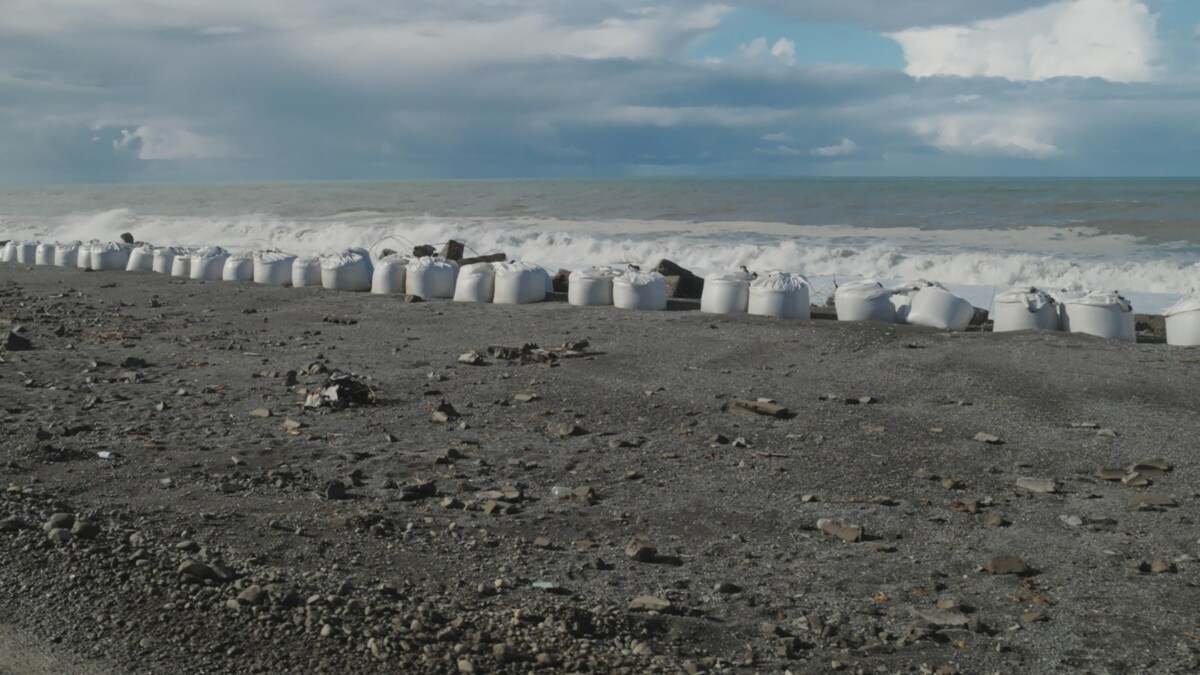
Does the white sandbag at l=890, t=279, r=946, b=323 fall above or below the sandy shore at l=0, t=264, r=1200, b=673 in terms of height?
above

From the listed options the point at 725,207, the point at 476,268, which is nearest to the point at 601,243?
the point at 476,268

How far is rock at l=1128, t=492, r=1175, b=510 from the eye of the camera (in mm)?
5395

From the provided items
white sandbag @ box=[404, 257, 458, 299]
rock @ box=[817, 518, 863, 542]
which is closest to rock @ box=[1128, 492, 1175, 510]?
rock @ box=[817, 518, 863, 542]

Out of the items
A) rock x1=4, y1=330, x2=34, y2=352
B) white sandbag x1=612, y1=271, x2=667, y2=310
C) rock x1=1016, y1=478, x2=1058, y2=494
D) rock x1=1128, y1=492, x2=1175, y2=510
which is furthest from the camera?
white sandbag x1=612, y1=271, x2=667, y2=310

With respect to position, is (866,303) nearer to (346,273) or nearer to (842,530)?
(842,530)

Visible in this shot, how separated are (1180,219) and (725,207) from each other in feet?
41.0

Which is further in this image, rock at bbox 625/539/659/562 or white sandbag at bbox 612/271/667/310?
white sandbag at bbox 612/271/667/310

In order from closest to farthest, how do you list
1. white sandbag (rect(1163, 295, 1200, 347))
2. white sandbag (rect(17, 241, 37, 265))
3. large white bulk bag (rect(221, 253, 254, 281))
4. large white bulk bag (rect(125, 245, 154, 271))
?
white sandbag (rect(1163, 295, 1200, 347)) < large white bulk bag (rect(221, 253, 254, 281)) < large white bulk bag (rect(125, 245, 154, 271)) < white sandbag (rect(17, 241, 37, 265))

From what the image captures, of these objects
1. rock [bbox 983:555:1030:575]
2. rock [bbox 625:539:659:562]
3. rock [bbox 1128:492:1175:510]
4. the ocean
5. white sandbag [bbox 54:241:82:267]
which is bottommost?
rock [bbox 625:539:659:562]

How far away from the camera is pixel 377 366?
8.95 metres

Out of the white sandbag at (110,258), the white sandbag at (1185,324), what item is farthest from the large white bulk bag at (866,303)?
the white sandbag at (110,258)

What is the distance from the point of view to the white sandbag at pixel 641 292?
12.3 metres

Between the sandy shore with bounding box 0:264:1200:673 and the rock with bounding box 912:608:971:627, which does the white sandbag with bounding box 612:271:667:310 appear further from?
the rock with bounding box 912:608:971:627

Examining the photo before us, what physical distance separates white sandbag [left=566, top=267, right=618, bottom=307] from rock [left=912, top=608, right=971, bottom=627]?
8622 millimetres
